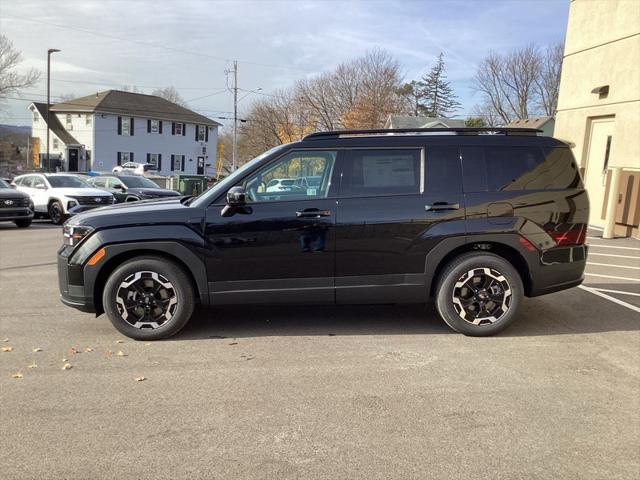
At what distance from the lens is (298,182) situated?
17.8 ft

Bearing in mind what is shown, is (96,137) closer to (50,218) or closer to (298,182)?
(50,218)

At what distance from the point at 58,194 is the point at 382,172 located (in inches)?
633

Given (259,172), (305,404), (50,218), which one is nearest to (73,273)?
(259,172)

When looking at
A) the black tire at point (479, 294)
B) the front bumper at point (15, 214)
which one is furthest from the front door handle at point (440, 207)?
the front bumper at point (15, 214)

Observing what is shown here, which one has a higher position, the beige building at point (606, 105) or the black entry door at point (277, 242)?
the beige building at point (606, 105)

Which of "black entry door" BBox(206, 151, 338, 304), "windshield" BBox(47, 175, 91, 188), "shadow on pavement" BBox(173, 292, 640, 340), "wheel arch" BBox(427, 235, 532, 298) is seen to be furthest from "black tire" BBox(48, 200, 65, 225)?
"wheel arch" BBox(427, 235, 532, 298)

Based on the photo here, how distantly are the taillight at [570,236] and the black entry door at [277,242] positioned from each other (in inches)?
88.3

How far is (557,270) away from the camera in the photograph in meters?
5.52

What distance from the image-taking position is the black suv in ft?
17.1

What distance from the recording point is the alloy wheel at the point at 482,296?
536 cm

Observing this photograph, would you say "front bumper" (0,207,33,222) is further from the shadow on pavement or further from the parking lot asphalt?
the shadow on pavement

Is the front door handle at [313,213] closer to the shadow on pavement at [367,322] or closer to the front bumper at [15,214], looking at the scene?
the shadow on pavement at [367,322]

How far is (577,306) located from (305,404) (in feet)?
14.0

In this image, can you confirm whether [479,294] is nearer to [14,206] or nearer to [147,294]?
[147,294]
